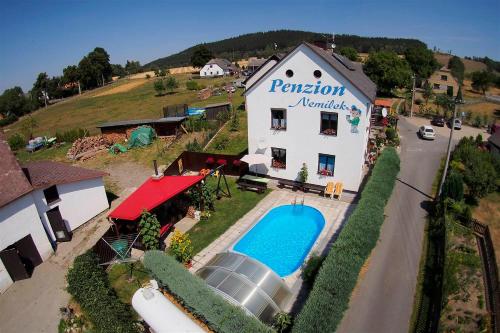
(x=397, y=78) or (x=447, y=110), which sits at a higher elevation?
(x=397, y=78)

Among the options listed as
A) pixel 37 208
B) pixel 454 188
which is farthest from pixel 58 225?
pixel 454 188

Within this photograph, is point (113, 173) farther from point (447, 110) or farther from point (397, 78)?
point (397, 78)

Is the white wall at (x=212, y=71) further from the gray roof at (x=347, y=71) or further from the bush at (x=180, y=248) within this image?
the bush at (x=180, y=248)

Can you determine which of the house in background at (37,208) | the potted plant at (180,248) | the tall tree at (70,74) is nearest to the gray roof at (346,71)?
the potted plant at (180,248)

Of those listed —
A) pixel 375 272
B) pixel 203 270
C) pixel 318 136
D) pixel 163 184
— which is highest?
pixel 318 136

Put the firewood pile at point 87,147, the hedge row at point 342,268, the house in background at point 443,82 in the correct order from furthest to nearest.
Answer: the house in background at point 443,82 < the firewood pile at point 87,147 < the hedge row at point 342,268

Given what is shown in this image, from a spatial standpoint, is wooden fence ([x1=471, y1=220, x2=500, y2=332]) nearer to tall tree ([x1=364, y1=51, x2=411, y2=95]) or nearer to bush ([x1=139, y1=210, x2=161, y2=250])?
bush ([x1=139, y1=210, x2=161, y2=250])

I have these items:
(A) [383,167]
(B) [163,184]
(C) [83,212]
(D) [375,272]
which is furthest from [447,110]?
(C) [83,212]
